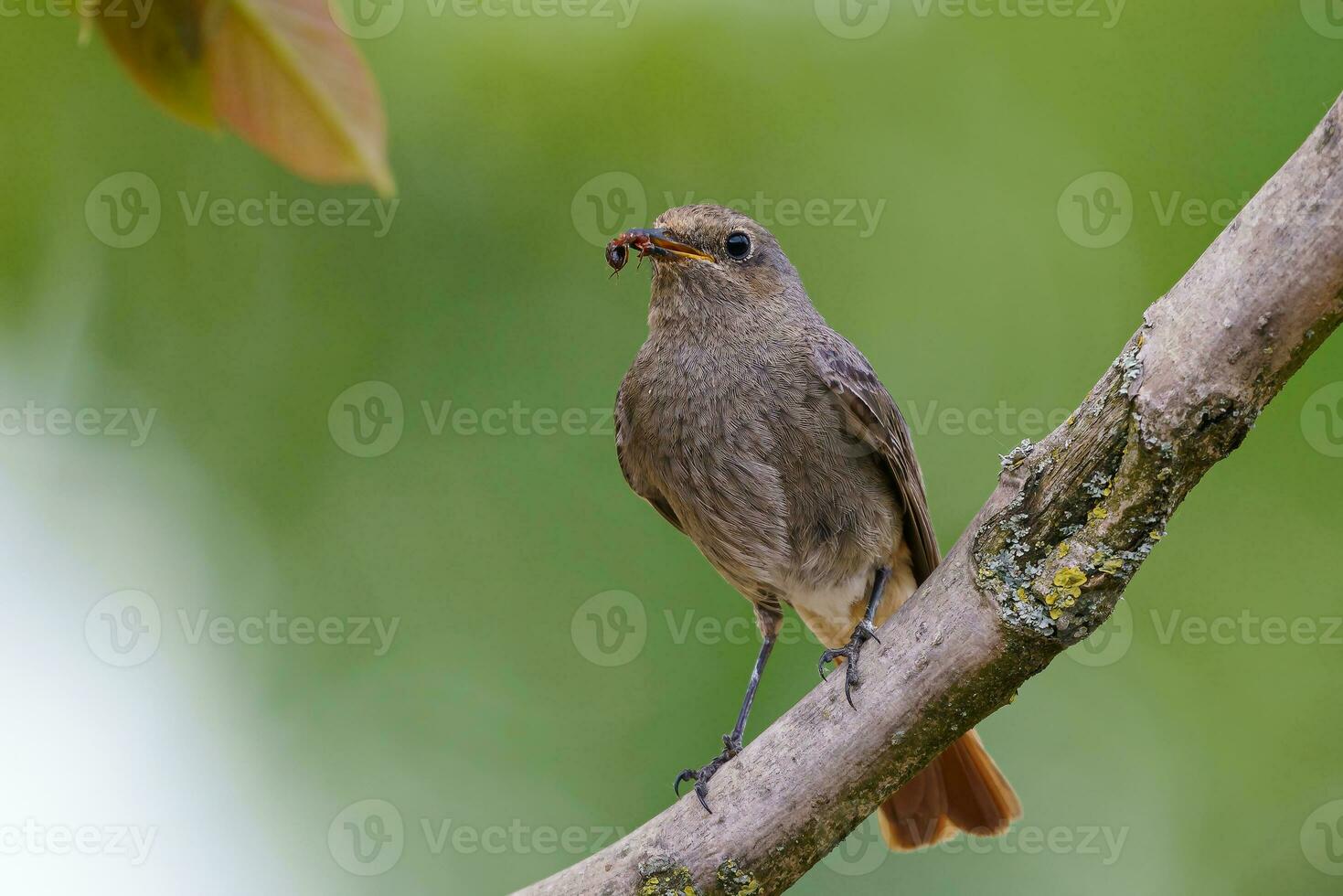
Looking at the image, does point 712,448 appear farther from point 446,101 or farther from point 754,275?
point 446,101

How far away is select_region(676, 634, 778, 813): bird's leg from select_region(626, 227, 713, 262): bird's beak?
1.43 m

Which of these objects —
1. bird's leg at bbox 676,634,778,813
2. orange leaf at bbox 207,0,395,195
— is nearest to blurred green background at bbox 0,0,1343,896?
bird's leg at bbox 676,634,778,813

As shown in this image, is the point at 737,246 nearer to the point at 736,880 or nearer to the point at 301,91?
the point at 736,880

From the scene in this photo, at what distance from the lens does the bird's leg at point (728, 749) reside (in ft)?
10.5

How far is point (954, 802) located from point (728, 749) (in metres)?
0.91

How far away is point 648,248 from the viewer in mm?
4098

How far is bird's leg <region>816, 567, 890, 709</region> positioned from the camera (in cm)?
311

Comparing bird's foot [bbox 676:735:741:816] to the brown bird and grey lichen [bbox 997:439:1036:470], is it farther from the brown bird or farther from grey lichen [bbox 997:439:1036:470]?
grey lichen [bbox 997:439:1036:470]

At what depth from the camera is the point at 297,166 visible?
3.50ft

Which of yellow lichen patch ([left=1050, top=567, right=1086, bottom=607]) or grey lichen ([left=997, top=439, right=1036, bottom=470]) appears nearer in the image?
yellow lichen patch ([left=1050, top=567, right=1086, bottom=607])

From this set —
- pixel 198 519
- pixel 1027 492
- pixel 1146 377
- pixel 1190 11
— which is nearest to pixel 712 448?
pixel 1027 492

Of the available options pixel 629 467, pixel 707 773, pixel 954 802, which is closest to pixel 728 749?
pixel 707 773

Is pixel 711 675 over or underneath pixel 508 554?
underneath

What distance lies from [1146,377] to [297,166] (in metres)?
1.94
